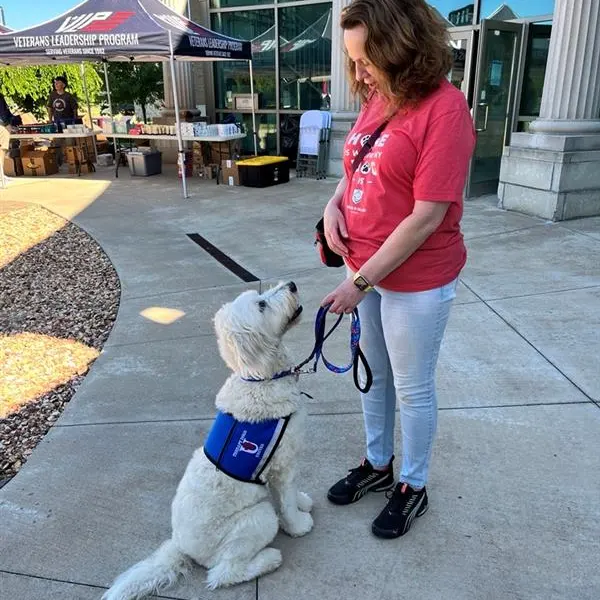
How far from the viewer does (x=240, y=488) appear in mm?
2037

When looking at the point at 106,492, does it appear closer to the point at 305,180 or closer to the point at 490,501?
the point at 490,501

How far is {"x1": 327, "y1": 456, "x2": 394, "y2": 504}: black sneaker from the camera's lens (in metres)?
2.52

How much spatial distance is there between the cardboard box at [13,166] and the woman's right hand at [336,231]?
11.9 m

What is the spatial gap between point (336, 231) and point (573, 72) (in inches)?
245

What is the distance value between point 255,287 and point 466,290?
73.2 inches

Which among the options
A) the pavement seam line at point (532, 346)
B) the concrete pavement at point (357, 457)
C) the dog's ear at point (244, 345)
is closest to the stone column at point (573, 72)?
the concrete pavement at point (357, 457)

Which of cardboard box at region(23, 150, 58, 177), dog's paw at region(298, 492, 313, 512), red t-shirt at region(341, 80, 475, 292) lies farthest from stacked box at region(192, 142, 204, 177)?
dog's paw at region(298, 492, 313, 512)

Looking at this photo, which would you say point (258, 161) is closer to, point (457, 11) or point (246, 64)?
point (246, 64)

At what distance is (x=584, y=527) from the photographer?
2312 millimetres

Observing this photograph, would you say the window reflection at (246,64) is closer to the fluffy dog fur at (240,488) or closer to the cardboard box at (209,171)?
the cardboard box at (209,171)

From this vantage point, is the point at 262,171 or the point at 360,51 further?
the point at 262,171

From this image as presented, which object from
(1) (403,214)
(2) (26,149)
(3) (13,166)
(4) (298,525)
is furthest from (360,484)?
(3) (13,166)

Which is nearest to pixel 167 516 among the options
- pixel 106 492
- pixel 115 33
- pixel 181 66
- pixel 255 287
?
pixel 106 492

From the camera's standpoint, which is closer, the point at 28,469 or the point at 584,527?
the point at 584,527
